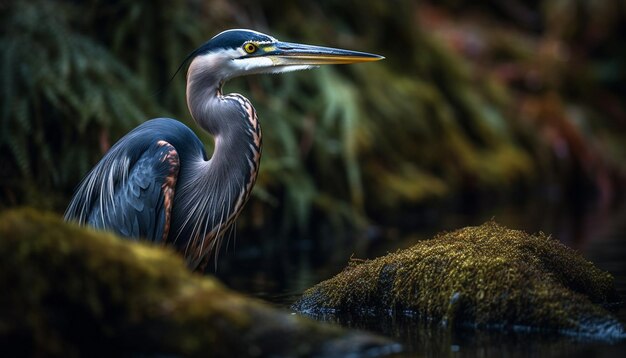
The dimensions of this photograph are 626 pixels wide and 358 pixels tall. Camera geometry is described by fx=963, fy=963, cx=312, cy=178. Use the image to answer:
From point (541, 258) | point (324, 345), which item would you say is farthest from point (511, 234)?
point (324, 345)

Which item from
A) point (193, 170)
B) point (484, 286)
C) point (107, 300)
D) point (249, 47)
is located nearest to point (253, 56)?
point (249, 47)

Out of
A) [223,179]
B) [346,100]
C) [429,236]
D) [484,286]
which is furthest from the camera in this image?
[346,100]

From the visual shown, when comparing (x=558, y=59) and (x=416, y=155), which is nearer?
(x=416, y=155)

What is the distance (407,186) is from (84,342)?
7.53m

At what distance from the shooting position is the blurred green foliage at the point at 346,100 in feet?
24.8

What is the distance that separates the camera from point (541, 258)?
4.50 m

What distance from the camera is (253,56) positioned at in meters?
5.35

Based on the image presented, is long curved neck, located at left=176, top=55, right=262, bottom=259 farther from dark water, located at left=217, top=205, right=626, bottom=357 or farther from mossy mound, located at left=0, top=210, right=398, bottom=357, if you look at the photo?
mossy mound, located at left=0, top=210, right=398, bottom=357

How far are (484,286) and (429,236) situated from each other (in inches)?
157

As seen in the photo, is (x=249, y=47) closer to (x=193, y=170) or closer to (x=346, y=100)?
(x=193, y=170)

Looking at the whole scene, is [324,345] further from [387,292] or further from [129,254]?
[387,292]

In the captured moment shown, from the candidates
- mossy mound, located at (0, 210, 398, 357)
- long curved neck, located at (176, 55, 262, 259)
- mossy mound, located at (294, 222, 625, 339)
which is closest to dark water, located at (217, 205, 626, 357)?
mossy mound, located at (294, 222, 625, 339)

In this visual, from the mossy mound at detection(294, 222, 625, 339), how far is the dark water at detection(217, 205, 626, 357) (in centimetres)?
11

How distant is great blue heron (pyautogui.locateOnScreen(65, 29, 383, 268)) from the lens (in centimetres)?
500
